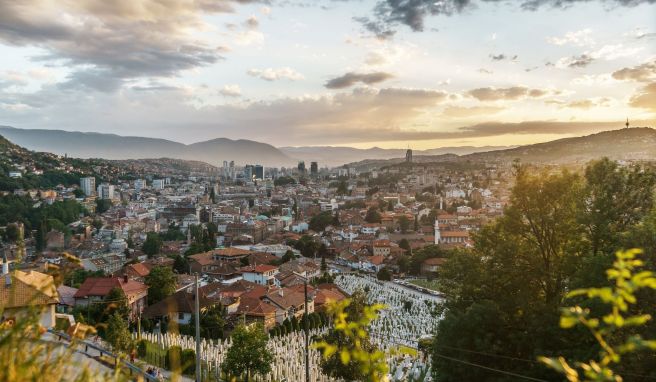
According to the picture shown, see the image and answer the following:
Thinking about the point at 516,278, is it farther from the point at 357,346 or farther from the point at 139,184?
the point at 139,184

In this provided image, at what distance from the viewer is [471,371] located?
8.23 metres

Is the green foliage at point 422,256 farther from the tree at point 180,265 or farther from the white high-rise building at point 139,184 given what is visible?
the white high-rise building at point 139,184

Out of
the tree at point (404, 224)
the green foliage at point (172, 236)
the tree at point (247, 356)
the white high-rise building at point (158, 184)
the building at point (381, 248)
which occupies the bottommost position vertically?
the green foliage at point (172, 236)

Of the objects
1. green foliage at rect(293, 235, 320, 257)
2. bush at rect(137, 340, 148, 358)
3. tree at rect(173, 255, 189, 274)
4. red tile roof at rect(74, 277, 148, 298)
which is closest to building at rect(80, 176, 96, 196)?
green foliage at rect(293, 235, 320, 257)

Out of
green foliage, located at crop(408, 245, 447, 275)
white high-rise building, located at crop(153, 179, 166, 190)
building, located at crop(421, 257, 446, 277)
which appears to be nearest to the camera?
building, located at crop(421, 257, 446, 277)

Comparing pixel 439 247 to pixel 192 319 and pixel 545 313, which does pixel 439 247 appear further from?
pixel 545 313

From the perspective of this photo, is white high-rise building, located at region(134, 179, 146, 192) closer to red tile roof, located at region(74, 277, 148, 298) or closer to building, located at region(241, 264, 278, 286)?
building, located at region(241, 264, 278, 286)

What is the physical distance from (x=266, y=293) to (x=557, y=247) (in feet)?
48.2

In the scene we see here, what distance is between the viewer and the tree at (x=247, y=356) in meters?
11.8

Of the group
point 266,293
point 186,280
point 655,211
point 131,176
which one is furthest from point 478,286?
point 131,176

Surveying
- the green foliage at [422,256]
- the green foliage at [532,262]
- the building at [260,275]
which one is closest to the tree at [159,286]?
the building at [260,275]

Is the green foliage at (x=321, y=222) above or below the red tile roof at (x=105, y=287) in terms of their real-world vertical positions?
below

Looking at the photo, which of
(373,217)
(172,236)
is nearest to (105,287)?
(172,236)

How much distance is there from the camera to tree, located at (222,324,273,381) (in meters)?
11.8
